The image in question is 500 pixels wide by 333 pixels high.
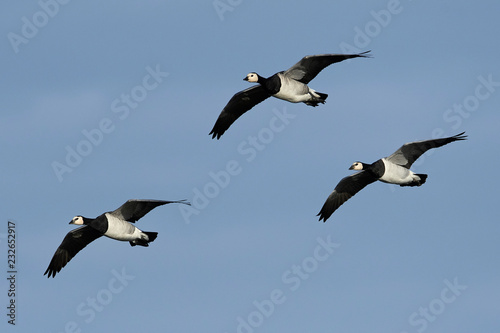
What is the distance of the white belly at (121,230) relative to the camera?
3766 centimetres

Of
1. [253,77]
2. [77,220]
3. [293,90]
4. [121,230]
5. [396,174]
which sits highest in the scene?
[253,77]

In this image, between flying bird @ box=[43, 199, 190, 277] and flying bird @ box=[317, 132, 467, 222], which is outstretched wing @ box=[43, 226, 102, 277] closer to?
flying bird @ box=[43, 199, 190, 277]

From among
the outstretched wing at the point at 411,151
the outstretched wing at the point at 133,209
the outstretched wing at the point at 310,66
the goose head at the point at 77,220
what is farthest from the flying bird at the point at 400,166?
the goose head at the point at 77,220

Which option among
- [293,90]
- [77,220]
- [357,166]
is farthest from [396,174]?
[77,220]

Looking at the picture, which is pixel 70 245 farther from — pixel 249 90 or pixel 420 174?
pixel 420 174

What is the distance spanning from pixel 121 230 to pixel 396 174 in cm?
911

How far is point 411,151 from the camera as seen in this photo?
37.4 meters

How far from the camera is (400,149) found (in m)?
37.2

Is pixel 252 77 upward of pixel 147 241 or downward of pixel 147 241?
A: upward

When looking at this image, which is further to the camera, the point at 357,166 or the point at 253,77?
the point at 357,166

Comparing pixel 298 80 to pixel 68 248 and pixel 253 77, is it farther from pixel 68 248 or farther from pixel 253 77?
pixel 68 248

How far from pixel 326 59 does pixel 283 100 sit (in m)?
2.29

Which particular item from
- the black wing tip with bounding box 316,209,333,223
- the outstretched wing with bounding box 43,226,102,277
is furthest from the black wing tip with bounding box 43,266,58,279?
the black wing tip with bounding box 316,209,333,223

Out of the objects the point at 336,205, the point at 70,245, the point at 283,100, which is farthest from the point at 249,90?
the point at 70,245
